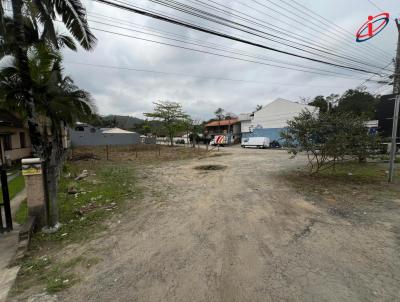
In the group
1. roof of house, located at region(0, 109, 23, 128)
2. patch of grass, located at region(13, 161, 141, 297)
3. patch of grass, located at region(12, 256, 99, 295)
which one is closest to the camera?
patch of grass, located at region(12, 256, 99, 295)

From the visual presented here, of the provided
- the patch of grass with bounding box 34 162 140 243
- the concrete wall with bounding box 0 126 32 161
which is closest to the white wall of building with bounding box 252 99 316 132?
the patch of grass with bounding box 34 162 140 243

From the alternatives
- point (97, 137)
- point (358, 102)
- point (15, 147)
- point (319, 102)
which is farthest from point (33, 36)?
point (319, 102)

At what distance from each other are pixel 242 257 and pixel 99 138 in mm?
35291

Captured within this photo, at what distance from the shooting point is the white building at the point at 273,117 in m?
34.7

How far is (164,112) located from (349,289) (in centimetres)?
3304

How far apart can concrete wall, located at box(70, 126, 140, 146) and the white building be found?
71.9ft

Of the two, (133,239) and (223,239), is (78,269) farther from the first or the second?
(223,239)

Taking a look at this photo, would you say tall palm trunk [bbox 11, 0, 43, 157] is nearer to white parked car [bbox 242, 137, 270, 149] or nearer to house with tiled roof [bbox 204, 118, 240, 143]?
white parked car [bbox 242, 137, 270, 149]

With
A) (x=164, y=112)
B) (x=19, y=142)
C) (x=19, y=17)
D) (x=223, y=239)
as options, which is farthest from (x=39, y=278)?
(x=164, y=112)

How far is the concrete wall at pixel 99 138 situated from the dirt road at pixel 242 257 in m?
31.6

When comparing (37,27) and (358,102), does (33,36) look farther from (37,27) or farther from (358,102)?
(358,102)

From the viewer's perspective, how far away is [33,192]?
418cm

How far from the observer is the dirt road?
2512 mm

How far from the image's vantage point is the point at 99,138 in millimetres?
34031
